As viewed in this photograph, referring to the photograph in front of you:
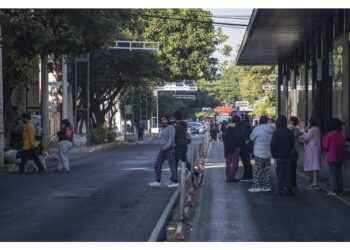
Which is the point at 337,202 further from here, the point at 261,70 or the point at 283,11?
the point at 261,70

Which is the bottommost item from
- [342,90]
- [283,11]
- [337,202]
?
[337,202]

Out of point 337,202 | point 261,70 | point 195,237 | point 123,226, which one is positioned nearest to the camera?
point 195,237

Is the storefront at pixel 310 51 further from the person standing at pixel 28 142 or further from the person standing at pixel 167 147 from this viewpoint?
the person standing at pixel 28 142

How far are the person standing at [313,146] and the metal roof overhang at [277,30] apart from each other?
3.48m

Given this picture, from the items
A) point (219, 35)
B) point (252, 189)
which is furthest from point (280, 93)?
point (252, 189)

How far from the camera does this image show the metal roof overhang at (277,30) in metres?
20.0

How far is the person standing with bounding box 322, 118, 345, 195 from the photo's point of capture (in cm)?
1583

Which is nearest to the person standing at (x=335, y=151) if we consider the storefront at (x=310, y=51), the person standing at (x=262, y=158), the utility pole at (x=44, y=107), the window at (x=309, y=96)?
the person standing at (x=262, y=158)

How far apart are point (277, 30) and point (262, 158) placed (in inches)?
336

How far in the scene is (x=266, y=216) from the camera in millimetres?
12383

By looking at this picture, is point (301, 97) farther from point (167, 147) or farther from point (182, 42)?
point (182, 42)
